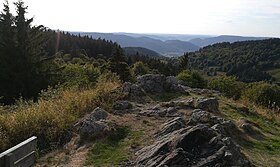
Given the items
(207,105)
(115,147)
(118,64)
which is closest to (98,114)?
(115,147)

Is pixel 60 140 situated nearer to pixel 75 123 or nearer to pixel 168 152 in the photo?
pixel 75 123

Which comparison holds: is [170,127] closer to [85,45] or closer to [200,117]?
[200,117]

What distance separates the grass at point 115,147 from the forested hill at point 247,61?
434ft

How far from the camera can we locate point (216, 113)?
11.3 meters

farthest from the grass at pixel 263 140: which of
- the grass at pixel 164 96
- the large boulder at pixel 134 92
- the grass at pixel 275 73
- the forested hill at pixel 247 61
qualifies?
the grass at pixel 275 73

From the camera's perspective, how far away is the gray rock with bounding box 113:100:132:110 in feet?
34.5

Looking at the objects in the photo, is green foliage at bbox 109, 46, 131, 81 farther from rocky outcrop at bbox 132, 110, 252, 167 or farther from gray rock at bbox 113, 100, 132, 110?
rocky outcrop at bbox 132, 110, 252, 167

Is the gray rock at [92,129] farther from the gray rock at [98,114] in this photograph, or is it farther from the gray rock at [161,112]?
the gray rock at [161,112]

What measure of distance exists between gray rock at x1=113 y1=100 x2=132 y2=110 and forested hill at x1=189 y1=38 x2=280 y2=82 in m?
130

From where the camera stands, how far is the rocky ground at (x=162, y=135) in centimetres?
632

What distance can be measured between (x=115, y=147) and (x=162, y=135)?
119 cm

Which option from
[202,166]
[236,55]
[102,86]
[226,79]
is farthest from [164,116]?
[236,55]

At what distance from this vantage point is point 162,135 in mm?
8031

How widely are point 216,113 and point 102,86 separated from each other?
4132 mm
